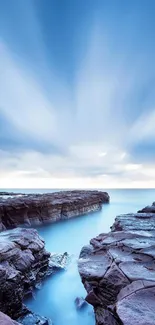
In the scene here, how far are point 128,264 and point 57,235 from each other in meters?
10.7

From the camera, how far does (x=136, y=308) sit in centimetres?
243

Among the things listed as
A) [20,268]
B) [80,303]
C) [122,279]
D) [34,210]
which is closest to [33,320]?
[20,268]

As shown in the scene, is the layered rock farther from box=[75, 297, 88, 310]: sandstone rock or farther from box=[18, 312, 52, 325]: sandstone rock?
box=[75, 297, 88, 310]: sandstone rock

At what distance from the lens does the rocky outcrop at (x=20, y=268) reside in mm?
4578

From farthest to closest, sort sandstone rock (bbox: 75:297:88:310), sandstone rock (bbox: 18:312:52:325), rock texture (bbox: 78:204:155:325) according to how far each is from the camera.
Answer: sandstone rock (bbox: 75:297:88:310) → sandstone rock (bbox: 18:312:52:325) → rock texture (bbox: 78:204:155:325)

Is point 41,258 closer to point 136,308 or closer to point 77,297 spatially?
point 77,297

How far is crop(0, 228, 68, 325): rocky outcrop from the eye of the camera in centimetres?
458

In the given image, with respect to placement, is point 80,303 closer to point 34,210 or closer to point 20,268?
point 20,268

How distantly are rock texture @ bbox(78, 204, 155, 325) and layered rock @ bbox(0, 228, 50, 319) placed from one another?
5.58 feet

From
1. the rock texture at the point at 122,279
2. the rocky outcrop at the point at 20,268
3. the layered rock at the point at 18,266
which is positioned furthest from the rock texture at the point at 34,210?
the rock texture at the point at 122,279

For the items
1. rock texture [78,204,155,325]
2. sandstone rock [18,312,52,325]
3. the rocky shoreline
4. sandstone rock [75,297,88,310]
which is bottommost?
sandstone rock [75,297,88,310]

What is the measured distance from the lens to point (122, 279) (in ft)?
10.4

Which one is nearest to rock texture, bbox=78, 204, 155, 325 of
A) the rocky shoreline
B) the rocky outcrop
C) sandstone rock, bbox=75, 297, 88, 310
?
the rocky shoreline

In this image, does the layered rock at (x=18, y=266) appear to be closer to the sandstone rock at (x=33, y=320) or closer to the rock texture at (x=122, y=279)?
the sandstone rock at (x=33, y=320)
